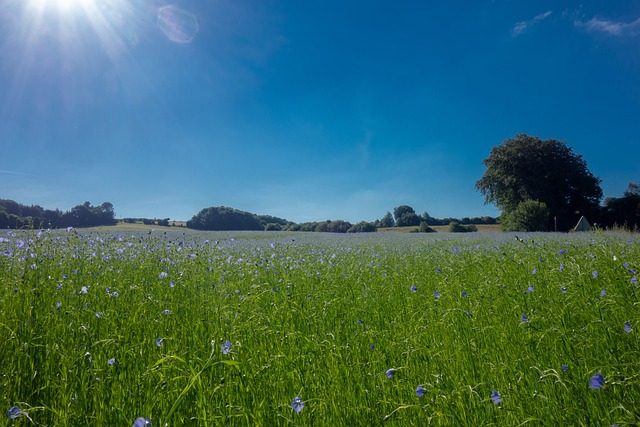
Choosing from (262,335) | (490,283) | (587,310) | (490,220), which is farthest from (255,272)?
(490,220)

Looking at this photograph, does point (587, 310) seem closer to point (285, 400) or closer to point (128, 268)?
point (285, 400)

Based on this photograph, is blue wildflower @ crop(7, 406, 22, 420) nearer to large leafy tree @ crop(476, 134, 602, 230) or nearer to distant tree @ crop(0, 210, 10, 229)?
distant tree @ crop(0, 210, 10, 229)

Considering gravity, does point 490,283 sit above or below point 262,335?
above

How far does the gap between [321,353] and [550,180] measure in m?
48.1

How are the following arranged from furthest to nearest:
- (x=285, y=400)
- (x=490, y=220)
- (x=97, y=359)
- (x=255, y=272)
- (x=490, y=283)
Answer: (x=490, y=220) < (x=255, y=272) < (x=490, y=283) < (x=97, y=359) < (x=285, y=400)

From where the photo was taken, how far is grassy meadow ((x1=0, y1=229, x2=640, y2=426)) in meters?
1.94

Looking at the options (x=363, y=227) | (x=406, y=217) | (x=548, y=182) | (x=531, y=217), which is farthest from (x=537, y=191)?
(x=406, y=217)

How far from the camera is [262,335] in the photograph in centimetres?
312

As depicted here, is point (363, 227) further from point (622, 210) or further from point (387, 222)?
point (622, 210)

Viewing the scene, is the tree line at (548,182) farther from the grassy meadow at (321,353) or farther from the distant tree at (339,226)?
the grassy meadow at (321,353)

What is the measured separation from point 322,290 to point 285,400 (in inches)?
→ 104

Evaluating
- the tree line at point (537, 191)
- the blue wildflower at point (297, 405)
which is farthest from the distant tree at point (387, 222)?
the blue wildflower at point (297, 405)

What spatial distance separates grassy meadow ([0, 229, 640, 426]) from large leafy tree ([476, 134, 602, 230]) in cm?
4213

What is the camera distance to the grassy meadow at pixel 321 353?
194cm
